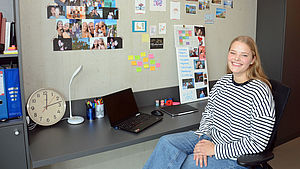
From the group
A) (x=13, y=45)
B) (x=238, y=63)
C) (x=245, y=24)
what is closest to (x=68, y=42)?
(x=13, y=45)

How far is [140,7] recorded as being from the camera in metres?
2.29

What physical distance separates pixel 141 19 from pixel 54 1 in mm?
730

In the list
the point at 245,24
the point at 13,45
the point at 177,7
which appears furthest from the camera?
the point at 245,24

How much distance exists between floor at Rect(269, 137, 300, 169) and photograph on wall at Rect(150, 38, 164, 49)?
1.75m

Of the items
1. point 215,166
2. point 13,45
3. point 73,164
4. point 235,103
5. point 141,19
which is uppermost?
point 141,19

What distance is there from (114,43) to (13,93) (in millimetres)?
900

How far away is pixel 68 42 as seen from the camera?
203cm

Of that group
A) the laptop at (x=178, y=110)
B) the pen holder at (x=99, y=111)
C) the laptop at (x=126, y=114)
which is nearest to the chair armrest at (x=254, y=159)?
the laptop at (x=126, y=114)

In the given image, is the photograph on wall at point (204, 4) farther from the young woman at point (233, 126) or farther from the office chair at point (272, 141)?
the office chair at point (272, 141)

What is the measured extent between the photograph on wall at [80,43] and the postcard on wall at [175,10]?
2.78 feet

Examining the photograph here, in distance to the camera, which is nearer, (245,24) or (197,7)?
(197,7)

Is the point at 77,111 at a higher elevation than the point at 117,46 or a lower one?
lower

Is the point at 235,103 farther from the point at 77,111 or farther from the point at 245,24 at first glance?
the point at 245,24

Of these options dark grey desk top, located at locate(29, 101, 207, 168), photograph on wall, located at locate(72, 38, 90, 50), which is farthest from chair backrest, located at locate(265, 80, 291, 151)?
photograph on wall, located at locate(72, 38, 90, 50)
